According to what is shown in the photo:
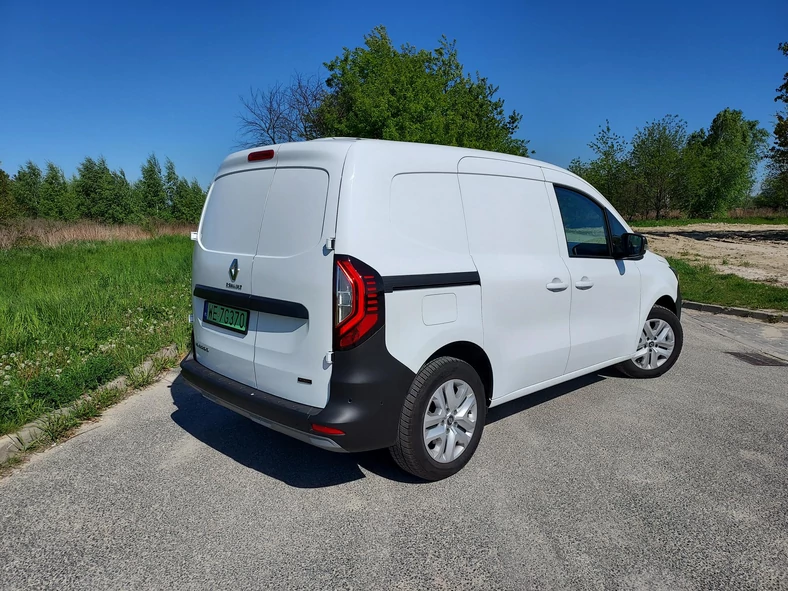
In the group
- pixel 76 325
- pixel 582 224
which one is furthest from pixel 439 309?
pixel 76 325

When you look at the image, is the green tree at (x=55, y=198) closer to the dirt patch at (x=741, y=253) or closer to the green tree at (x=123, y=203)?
the green tree at (x=123, y=203)

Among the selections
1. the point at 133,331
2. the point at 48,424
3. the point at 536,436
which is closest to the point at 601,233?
the point at 536,436

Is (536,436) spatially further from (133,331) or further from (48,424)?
(133,331)

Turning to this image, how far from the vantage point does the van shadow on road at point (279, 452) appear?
3447mm

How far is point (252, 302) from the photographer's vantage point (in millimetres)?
3207

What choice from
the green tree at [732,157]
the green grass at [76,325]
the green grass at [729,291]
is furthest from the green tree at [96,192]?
the green tree at [732,157]

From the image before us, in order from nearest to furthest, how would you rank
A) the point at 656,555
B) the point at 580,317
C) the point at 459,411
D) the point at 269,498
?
the point at 656,555
the point at 269,498
the point at 459,411
the point at 580,317

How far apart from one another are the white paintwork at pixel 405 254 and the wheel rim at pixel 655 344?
1.28 metres

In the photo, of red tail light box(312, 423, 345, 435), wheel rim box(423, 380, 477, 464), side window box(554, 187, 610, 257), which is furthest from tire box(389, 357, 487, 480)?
side window box(554, 187, 610, 257)

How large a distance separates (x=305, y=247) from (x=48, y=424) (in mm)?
2604

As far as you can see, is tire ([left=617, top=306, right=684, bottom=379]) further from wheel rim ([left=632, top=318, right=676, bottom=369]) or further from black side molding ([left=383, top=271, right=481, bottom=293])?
black side molding ([left=383, top=271, right=481, bottom=293])

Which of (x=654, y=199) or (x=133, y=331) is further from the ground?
(x=654, y=199)

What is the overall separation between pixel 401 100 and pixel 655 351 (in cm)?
1769

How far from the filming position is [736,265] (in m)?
15.4
